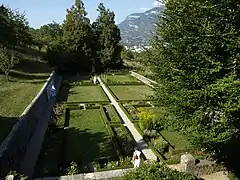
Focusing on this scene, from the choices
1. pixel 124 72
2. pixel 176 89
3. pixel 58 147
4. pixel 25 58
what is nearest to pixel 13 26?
pixel 25 58

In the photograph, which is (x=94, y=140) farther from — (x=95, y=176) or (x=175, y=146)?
(x=95, y=176)

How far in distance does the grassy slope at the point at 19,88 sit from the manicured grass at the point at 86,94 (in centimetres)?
331

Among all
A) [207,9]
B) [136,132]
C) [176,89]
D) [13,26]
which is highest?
[13,26]

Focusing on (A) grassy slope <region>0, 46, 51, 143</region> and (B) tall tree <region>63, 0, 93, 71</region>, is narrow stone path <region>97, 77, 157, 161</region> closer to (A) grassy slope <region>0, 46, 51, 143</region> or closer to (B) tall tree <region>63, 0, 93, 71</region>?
(A) grassy slope <region>0, 46, 51, 143</region>

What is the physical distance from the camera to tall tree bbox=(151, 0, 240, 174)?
27.0 ft

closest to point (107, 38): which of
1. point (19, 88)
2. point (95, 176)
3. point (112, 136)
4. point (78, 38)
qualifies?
point (78, 38)

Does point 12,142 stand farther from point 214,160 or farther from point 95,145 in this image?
point 214,160

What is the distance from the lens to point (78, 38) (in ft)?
142

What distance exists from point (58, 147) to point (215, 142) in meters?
8.60

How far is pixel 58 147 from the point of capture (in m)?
14.5

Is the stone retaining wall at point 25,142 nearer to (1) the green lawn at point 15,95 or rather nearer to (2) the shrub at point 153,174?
(1) the green lawn at point 15,95

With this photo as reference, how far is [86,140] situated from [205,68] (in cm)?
874

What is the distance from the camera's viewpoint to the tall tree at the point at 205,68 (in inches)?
324

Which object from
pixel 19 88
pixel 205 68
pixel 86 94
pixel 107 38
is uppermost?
pixel 107 38
